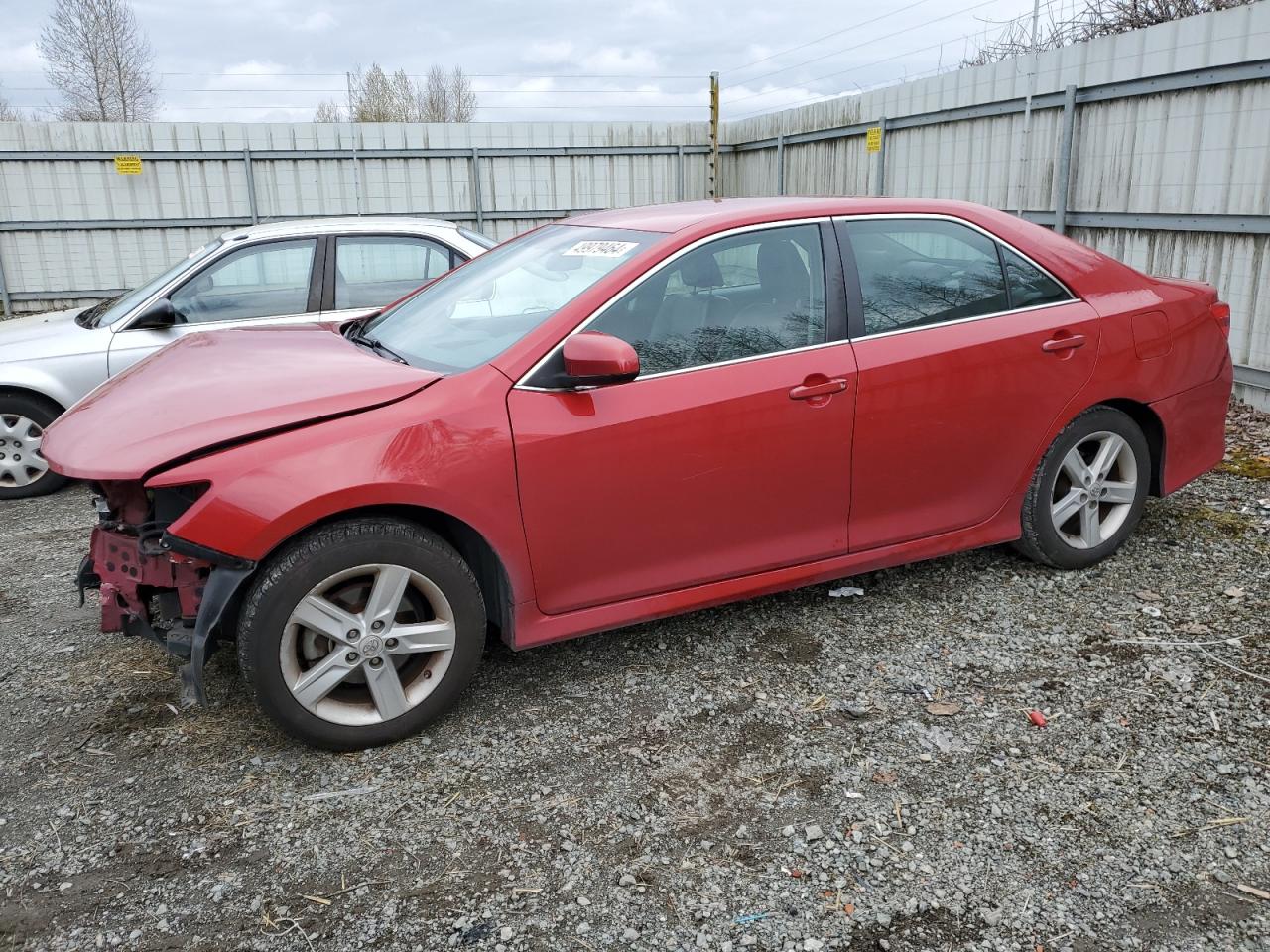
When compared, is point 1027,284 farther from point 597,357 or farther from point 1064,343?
point 597,357

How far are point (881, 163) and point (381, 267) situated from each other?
21.7 ft

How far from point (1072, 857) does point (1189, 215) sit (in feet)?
19.8

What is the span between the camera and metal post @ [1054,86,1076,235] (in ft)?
26.3

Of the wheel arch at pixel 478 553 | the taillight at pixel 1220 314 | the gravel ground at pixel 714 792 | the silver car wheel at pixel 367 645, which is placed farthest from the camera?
the taillight at pixel 1220 314

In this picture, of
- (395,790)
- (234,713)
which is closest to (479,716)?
(395,790)

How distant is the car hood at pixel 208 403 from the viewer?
296 centimetres

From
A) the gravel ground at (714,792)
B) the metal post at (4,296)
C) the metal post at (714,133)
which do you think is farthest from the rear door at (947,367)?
the metal post at (4,296)

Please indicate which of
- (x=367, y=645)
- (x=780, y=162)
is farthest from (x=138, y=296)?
(x=780, y=162)

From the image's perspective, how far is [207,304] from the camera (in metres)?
6.18

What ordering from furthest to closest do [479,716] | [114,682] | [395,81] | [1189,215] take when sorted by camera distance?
[395,81]
[1189,215]
[114,682]
[479,716]

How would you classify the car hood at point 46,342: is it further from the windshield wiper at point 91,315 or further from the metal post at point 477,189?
the metal post at point 477,189

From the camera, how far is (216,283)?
6188 mm

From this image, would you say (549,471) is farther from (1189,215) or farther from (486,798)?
(1189,215)

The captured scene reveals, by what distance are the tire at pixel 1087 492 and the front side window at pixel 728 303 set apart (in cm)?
134
